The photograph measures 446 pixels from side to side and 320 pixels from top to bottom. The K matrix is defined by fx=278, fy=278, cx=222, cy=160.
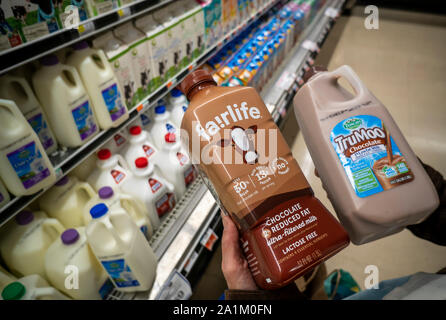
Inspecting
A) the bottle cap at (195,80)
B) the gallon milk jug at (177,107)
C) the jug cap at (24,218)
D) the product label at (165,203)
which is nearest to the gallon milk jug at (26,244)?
the jug cap at (24,218)

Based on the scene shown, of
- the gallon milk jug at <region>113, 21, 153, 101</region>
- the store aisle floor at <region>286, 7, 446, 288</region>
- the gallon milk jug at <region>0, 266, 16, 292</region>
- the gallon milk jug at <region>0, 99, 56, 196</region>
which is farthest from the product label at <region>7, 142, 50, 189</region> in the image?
the store aisle floor at <region>286, 7, 446, 288</region>

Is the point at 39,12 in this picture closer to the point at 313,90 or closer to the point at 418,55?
the point at 313,90

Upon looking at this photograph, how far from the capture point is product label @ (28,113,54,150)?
1014mm

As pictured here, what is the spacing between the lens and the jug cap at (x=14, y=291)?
0.85 m

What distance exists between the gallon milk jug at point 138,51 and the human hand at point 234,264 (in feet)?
3.10

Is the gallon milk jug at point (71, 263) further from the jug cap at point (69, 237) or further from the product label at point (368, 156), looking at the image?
the product label at point (368, 156)

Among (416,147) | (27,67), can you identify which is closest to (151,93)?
(27,67)

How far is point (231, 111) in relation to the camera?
797mm

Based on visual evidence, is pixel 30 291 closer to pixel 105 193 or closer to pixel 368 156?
pixel 105 193

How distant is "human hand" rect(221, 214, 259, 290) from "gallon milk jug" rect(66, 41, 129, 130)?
30.4 inches

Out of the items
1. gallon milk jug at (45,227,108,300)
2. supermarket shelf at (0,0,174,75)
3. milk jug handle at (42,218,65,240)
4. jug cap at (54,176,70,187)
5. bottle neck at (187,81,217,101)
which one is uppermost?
supermarket shelf at (0,0,174,75)

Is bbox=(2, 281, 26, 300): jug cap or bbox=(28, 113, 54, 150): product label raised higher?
bbox=(28, 113, 54, 150): product label

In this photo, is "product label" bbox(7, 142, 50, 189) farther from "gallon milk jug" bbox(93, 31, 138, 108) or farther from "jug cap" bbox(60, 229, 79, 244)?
"gallon milk jug" bbox(93, 31, 138, 108)

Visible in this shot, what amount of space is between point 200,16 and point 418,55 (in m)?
4.11
